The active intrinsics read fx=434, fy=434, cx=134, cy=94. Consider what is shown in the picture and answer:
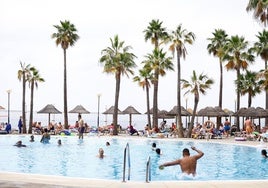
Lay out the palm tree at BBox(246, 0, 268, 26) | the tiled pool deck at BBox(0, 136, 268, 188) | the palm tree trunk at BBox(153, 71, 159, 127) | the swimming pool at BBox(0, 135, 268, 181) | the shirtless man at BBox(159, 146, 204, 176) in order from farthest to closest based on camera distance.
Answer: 1. the palm tree trunk at BBox(153, 71, 159, 127)
2. the palm tree at BBox(246, 0, 268, 26)
3. the swimming pool at BBox(0, 135, 268, 181)
4. the shirtless man at BBox(159, 146, 204, 176)
5. the tiled pool deck at BBox(0, 136, 268, 188)

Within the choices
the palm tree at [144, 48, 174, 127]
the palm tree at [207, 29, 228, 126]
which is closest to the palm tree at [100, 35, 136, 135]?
the palm tree at [144, 48, 174, 127]

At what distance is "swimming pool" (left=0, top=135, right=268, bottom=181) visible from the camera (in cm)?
1695

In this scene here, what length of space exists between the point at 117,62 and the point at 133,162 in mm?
21857

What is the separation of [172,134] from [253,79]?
16.4m

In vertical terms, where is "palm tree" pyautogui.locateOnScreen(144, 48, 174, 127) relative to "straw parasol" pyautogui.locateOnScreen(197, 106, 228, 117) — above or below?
above

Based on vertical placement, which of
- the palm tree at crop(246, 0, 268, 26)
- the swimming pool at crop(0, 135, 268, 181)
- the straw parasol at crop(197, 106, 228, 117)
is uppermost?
the palm tree at crop(246, 0, 268, 26)

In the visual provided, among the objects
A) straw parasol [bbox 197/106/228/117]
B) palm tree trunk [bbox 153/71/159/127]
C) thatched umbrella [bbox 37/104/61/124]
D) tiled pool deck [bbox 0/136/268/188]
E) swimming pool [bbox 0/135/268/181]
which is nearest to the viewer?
tiled pool deck [bbox 0/136/268/188]

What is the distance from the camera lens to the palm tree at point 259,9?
27.2m

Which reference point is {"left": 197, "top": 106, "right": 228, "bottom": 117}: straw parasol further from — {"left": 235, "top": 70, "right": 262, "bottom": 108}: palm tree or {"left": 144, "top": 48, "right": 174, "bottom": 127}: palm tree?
{"left": 235, "top": 70, "right": 262, "bottom": 108}: palm tree

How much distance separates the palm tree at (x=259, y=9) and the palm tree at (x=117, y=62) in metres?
16.7

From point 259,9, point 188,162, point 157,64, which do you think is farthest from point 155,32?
point 188,162

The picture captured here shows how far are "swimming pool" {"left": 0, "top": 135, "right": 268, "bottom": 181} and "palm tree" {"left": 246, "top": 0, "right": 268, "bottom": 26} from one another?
27.1 feet

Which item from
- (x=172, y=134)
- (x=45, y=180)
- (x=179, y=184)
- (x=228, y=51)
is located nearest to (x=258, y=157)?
(x=179, y=184)

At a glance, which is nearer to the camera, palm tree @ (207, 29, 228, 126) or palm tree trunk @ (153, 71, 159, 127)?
palm tree trunk @ (153, 71, 159, 127)
